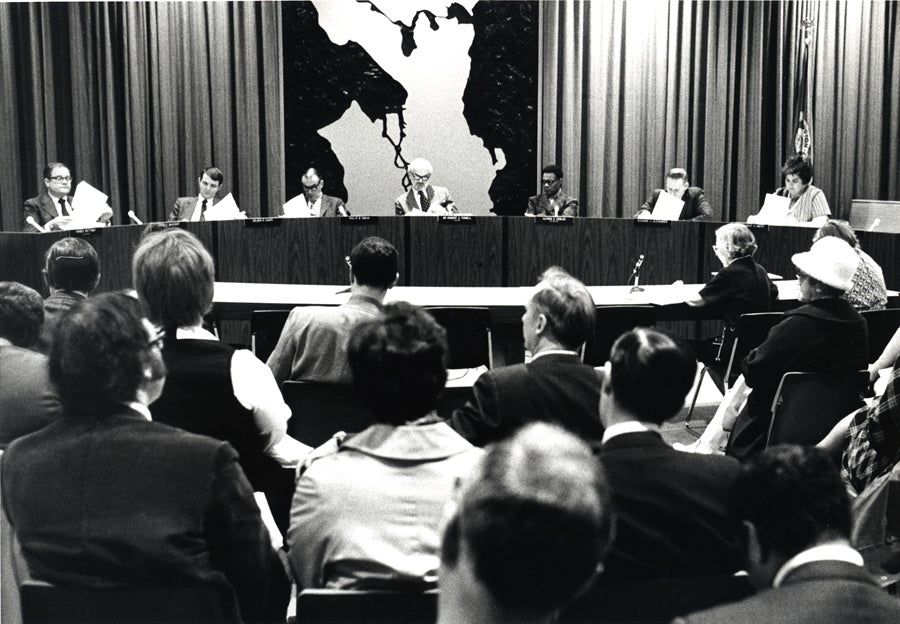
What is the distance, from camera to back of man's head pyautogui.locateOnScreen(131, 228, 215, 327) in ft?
8.56

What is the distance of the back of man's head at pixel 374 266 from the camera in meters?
3.49

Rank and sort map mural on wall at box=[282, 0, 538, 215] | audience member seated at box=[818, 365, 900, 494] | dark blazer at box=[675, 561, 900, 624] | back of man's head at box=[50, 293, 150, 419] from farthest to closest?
map mural on wall at box=[282, 0, 538, 215] → audience member seated at box=[818, 365, 900, 494] → back of man's head at box=[50, 293, 150, 419] → dark blazer at box=[675, 561, 900, 624]

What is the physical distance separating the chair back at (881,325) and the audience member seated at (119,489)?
10.6 feet

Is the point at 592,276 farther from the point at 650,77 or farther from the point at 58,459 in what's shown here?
the point at 58,459

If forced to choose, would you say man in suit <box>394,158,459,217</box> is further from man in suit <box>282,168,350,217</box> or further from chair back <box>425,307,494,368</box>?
chair back <box>425,307,494,368</box>

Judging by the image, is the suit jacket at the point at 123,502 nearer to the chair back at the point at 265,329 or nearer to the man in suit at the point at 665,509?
the man in suit at the point at 665,509

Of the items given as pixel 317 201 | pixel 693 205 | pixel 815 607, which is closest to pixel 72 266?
pixel 815 607

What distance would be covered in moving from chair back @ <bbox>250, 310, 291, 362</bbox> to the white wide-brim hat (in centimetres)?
195

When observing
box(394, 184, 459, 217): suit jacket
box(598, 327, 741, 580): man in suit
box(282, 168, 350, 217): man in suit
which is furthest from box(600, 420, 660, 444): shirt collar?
box(282, 168, 350, 217): man in suit

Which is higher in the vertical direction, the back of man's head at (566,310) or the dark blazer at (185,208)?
the dark blazer at (185,208)

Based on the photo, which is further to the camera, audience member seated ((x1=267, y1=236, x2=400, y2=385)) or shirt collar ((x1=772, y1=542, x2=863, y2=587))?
audience member seated ((x1=267, y1=236, x2=400, y2=385))

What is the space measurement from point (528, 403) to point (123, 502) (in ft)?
3.63

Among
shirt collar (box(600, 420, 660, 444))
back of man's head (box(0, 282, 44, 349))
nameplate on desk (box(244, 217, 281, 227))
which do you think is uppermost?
nameplate on desk (box(244, 217, 281, 227))

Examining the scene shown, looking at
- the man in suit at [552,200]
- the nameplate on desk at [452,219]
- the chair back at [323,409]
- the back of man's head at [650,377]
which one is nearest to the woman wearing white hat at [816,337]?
the chair back at [323,409]
